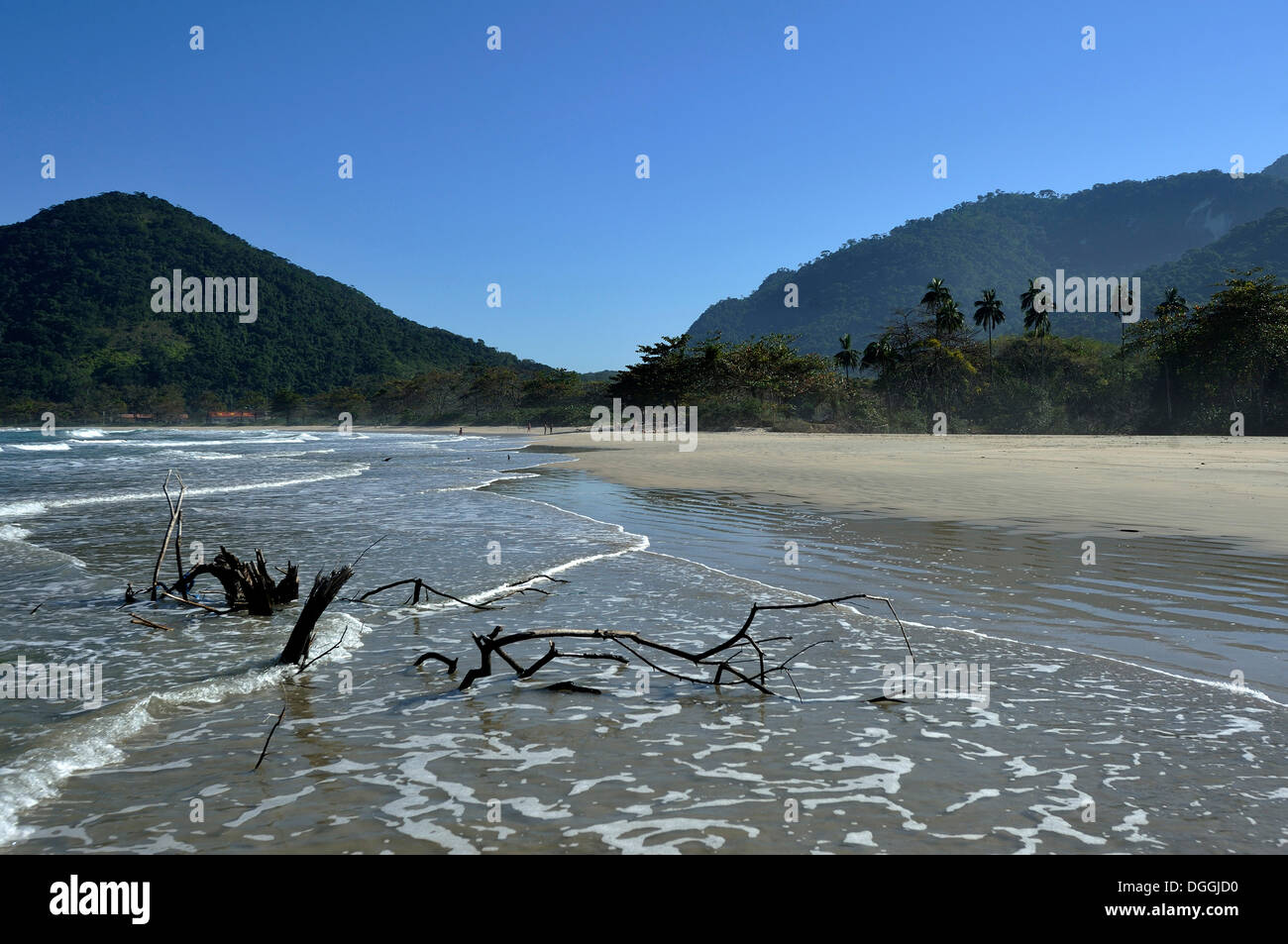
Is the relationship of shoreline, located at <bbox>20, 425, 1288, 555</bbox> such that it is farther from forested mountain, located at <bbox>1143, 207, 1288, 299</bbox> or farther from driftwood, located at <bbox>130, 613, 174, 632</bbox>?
forested mountain, located at <bbox>1143, 207, 1288, 299</bbox>

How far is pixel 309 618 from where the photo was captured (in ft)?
19.3

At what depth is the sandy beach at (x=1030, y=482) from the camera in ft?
42.1

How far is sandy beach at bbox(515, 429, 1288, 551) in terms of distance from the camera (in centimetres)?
1283

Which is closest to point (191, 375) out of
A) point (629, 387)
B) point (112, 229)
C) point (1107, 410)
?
point (112, 229)

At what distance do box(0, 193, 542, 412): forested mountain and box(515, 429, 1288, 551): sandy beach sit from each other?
137 meters

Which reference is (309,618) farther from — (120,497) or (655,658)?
(120,497)

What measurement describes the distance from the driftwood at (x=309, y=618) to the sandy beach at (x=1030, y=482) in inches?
424

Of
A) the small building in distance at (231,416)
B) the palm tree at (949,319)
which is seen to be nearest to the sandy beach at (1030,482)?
→ the palm tree at (949,319)

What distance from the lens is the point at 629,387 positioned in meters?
92.1

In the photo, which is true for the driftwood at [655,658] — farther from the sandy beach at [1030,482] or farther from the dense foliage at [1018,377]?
the dense foliage at [1018,377]

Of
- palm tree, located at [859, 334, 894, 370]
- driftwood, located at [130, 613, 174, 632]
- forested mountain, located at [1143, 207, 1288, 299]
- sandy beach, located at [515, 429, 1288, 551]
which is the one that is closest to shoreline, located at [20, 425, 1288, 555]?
sandy beach, located at [515, 429, 1288, 551]

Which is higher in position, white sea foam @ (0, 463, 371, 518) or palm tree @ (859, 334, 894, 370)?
palm tree @ (859, 334, 894, 370)
